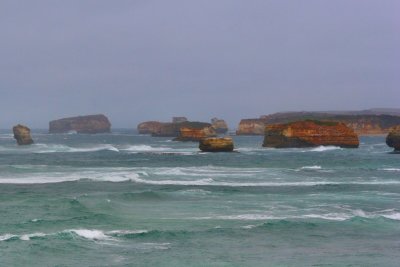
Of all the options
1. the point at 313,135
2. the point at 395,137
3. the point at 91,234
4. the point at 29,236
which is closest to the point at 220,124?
the point at 313,135

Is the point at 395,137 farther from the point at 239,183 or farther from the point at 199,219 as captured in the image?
the point at 199,219

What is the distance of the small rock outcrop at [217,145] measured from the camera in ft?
271

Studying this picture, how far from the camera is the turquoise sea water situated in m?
20.8

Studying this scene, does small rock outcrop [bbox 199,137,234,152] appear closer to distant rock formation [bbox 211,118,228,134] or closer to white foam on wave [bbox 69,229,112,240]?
white foam on wave [bbox 69,229,112,240]

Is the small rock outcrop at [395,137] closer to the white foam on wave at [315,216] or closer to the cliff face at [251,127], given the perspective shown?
the white foam on wave at [315,216]

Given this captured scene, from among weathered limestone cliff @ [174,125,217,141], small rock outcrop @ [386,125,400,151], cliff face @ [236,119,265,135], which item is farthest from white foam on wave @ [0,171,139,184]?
cliff face @ [236,119,265,135]

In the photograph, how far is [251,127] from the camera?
176500mm

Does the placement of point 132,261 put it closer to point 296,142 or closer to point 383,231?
point 383,231

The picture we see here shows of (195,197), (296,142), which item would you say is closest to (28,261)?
(195,197)

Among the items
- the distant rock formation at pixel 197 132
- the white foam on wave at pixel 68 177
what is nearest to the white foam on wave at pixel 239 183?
the white foam on wave at pixel 68 177

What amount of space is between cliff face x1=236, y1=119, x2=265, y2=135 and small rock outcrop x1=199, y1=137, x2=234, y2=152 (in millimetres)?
89277

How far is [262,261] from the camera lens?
20047 mm

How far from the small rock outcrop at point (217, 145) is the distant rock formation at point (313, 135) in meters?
9.53

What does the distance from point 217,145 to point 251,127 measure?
307 feet
